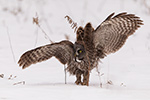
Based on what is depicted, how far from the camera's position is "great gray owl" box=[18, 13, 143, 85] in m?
3.51

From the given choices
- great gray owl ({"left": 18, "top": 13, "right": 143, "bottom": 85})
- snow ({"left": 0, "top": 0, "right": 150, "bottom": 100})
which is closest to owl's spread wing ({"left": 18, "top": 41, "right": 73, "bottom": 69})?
great gray owl ({"left": 18, "top": 13, "right": 143, "bottom": 85})

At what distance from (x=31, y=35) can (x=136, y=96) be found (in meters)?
5.13

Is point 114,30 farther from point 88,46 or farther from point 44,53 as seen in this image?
point 44,53

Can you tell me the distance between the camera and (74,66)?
375cm

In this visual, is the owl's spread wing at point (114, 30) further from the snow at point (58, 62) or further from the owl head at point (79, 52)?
the snow at point (58, 62)

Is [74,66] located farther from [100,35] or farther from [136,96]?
[136,96]

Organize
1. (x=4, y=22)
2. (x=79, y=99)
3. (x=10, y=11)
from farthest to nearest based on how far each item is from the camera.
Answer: (x=10, y=11) < (x=4, y=22) < (x=79, y=99)

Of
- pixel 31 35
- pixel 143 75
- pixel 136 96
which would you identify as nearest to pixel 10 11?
pixel 31 35

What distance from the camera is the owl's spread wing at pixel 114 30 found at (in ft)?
11.8

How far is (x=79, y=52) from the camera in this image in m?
3.56

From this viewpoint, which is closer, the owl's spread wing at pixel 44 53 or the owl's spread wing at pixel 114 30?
the owl's spread wing at pixel 44 53

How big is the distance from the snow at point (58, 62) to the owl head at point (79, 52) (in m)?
0.31

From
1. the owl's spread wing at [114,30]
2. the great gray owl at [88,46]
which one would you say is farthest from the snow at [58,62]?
the owl's spread wing at [114,30]

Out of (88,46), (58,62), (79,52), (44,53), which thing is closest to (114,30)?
(88,46)
